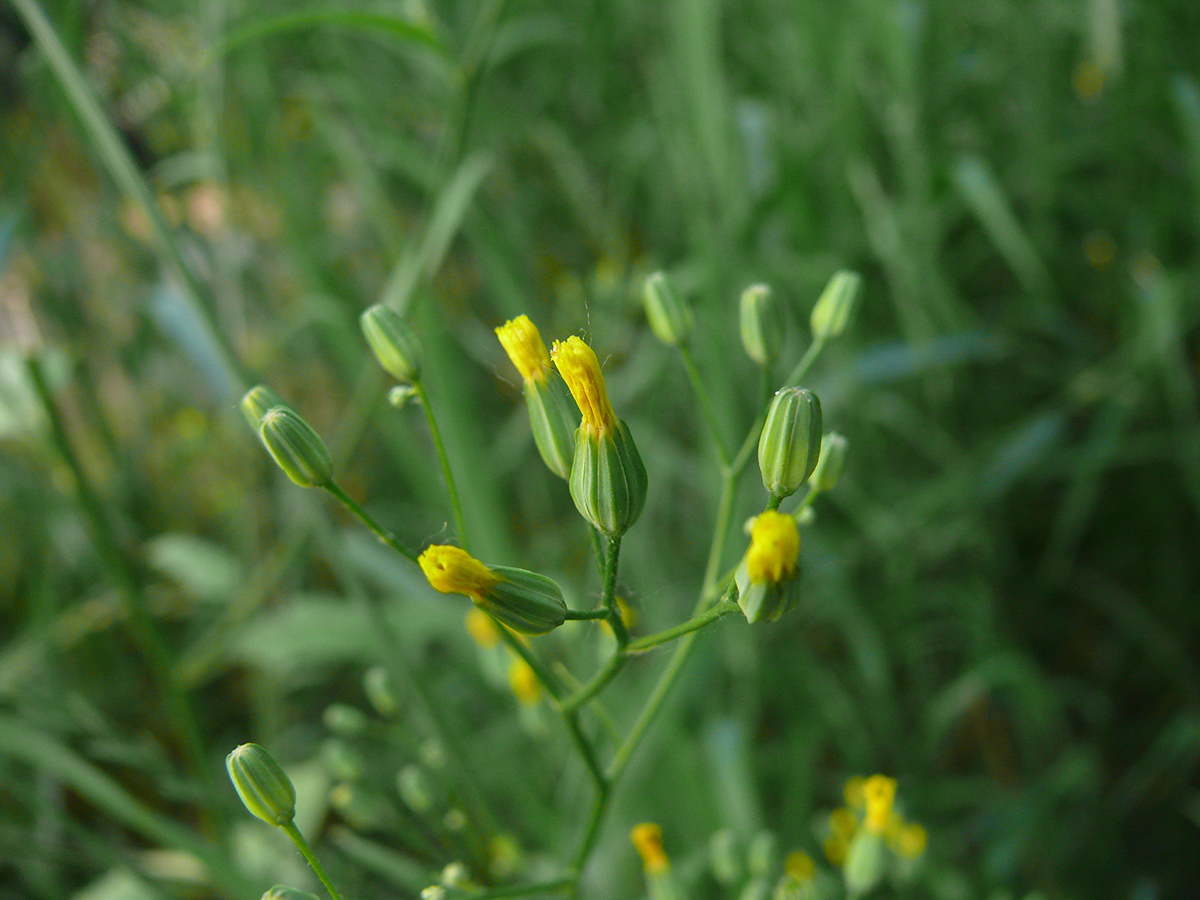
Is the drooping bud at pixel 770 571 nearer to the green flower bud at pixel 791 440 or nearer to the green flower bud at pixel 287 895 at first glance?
the green flower bud at pixel 791 440

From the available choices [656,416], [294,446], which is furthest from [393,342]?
[656,416]

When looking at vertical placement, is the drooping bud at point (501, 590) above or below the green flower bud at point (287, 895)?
above

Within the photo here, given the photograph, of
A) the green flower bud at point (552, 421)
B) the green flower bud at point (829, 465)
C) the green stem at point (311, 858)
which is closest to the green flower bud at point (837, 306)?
the green flower bud at point (829, 465)

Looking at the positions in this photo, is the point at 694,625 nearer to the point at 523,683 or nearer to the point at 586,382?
the point at 586,382

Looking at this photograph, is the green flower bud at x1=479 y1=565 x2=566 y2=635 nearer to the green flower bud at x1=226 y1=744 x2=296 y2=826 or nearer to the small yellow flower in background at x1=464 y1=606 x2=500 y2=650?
the green flower bud at x1=226 y1=744 x2=296 y2=826

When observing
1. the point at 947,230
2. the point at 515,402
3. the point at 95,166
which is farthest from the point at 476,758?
the point at 947,230

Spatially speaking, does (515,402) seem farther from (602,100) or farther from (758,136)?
(758,136)

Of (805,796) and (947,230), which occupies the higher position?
(947,230)
